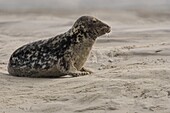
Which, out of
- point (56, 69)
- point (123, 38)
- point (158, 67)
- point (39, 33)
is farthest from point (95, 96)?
point (39, 33)

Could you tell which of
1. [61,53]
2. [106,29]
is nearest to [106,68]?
[106,29]

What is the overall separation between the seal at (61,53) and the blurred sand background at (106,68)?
8.2 inches

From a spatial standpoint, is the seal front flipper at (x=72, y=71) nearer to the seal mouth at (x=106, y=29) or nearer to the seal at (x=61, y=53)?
the seal at (x=61, y=53)

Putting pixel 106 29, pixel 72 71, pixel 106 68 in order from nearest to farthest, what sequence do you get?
pixel 72 71 → pixel 106 29 → pixel 106 68

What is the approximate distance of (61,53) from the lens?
5.80 m

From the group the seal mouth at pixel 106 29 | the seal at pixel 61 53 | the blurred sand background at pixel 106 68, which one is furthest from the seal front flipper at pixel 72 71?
the seal mouth at pixel 106 29

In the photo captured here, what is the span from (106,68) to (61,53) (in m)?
0.55

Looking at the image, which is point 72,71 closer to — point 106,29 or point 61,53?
point 61,53

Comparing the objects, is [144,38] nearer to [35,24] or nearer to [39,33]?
[39,33]

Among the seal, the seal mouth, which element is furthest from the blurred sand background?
the seal mouth

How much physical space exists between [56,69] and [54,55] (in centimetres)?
16

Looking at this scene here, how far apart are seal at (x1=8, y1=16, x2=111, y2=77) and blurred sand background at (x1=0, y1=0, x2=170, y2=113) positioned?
0.21 metres

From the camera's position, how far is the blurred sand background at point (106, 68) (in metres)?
4.18

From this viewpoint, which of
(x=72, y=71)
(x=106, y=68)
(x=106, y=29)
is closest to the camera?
(x=72, y=71)
